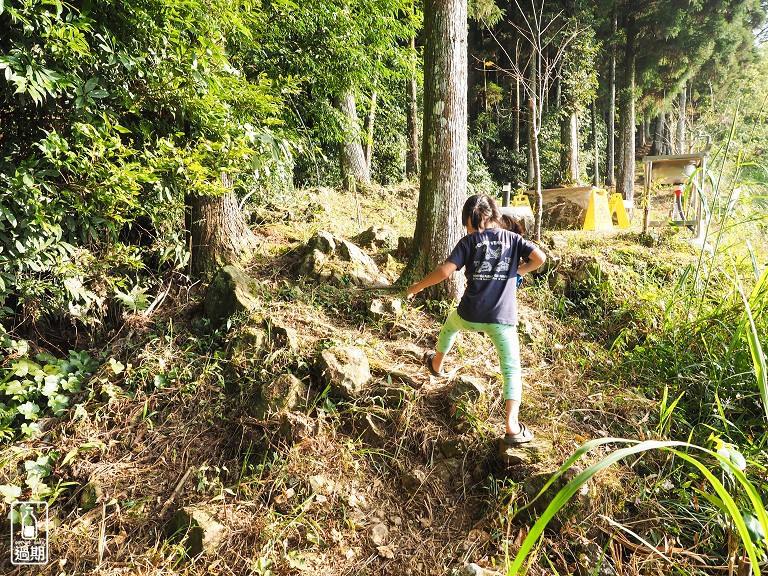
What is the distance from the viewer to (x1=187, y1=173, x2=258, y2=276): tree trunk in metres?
4.23

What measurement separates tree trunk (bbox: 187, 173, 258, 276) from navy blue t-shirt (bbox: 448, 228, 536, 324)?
7.96 ft

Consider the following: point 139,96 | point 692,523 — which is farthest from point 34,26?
point 692,523

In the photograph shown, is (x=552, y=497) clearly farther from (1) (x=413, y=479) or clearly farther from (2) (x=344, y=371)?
(2) (x=344, y=371)

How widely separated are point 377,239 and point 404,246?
43cm

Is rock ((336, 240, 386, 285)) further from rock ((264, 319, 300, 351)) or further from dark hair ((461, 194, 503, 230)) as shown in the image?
dark hair ((461, 194, 503, 230))

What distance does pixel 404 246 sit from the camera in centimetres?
486

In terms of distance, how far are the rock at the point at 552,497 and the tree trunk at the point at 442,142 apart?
1.90m

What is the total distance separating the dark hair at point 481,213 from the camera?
3.08 metres

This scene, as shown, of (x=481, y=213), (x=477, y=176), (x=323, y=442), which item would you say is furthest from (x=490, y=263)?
(x=477, y=176)

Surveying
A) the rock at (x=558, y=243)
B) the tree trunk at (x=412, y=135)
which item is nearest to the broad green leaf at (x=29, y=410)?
the rock at (x=558, y=243)

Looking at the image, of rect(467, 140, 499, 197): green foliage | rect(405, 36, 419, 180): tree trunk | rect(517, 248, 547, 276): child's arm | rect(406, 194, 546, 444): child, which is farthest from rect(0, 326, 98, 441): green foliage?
rect(467, 140, 499, 197): green foliage

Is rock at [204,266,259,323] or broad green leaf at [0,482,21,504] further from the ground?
rock at [204,266,259,323]

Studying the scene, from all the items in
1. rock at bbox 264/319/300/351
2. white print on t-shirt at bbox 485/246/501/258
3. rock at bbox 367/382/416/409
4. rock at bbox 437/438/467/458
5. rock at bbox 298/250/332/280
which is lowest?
rock at bbox 437/438/467/458

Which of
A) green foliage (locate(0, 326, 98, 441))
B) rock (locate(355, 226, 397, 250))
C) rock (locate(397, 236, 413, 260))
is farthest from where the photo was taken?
rock (locate(355, 226, 397, 250))
